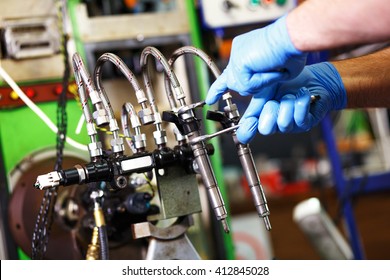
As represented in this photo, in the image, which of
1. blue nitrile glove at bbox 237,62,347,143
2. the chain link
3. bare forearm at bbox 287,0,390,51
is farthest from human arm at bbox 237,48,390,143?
the chain link

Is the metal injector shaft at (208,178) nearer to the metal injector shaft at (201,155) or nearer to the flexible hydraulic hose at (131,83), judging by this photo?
the metal injector shaft at (201,155)

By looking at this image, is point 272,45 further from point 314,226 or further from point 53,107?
point 314,226

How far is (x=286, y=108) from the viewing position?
1147mm

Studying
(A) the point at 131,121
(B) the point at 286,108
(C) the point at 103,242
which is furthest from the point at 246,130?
(C) the point at 103,242

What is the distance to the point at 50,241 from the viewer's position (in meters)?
1.49

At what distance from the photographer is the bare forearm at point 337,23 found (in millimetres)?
964

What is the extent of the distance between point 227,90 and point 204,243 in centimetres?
93

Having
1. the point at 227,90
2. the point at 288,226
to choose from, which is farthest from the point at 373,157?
the point at 227,90

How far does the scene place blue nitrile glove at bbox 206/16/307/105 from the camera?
3.42 ft

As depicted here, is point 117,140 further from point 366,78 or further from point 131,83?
point 366,78

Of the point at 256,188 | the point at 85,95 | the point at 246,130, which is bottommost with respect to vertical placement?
the point at 256,188

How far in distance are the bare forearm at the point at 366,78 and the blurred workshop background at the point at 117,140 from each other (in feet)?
0.96

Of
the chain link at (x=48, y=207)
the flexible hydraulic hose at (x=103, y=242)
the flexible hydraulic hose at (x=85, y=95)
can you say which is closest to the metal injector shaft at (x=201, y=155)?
the flexible hydraulic hose at (x=85, y=95)

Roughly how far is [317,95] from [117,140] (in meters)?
0.38
